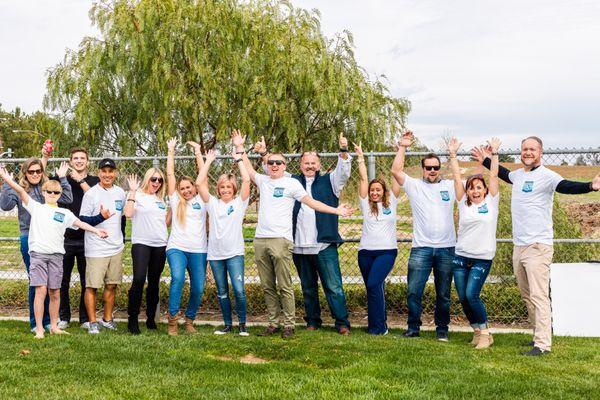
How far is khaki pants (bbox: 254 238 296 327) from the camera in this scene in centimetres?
662

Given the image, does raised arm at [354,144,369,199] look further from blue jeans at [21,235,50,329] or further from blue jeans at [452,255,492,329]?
blue jeans at [21,235,50,329]

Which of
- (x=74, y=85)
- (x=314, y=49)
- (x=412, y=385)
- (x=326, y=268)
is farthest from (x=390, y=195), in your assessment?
(x=74, y=85)

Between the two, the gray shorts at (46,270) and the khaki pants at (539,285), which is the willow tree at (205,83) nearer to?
the gray shorts at (46,270)

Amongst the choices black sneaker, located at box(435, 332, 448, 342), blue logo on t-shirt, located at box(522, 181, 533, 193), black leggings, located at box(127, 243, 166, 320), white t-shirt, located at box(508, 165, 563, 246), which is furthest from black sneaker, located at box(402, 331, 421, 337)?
black leggings, located at box(127, 243, 166, 320)

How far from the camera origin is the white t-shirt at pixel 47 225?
21.8 feet

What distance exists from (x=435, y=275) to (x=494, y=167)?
1346 mm

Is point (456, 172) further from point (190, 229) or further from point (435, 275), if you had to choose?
point (190, 229)

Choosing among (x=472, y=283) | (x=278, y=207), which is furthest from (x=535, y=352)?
(x=278, y=207)

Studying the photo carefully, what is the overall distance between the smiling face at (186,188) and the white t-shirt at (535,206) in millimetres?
3556

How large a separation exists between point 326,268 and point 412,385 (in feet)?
7.47

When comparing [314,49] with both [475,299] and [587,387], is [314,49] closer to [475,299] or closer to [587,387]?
[475,299]

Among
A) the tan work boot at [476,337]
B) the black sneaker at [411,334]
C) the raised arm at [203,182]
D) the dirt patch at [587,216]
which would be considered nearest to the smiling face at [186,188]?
the raised arm at [203,182]

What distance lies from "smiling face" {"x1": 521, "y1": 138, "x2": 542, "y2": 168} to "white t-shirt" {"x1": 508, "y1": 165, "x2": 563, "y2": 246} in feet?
0.30

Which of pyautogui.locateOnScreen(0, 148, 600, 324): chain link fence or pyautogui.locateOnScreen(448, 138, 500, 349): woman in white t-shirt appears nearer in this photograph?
pyautogui.locateOnScreen(448, 138, 500, 349): woman in white t-shirt
